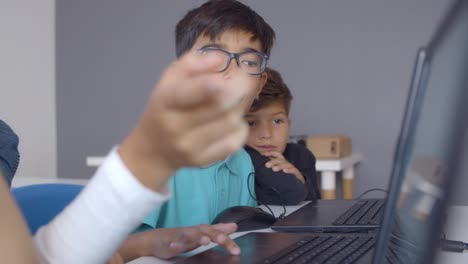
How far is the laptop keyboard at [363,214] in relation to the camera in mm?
995

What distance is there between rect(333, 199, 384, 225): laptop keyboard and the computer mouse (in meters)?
0.14

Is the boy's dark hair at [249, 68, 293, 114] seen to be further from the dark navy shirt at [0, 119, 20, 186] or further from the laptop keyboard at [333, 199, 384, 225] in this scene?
the dark navy shirt at [0, 119, 20, 186]

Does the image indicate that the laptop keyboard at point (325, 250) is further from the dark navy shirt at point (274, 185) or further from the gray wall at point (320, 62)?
the gray wall at point (320, 62)

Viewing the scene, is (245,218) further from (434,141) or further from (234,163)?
(434,141)

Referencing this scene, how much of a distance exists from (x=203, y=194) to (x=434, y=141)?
0.85 m

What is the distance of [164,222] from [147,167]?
74 centimetres

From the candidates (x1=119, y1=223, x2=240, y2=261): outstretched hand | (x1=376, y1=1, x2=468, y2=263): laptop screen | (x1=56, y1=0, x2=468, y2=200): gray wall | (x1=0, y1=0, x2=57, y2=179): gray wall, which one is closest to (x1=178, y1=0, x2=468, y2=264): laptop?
(x1=376, y1=1, x2=468, y2=263): laptop screen

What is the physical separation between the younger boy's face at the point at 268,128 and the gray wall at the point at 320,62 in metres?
1.03

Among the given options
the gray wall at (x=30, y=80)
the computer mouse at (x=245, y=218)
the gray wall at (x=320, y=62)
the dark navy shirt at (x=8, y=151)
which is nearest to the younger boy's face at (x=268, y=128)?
the computer mouse at (x=245, y=218)

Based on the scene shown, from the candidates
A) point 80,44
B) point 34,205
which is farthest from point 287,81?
point 34,205

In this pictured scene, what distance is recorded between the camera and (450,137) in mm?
292

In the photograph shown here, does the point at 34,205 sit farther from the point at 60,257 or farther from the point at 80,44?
the point at 80,44

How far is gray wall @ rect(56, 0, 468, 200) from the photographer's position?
8.66 feet

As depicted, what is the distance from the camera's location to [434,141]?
0.34 metres
